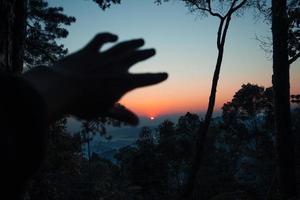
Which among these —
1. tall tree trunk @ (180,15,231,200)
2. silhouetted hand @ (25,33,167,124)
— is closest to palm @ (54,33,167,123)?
silhouetted hand @ (25,33,167,124)

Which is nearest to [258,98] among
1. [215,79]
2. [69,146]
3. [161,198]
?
[161,198]

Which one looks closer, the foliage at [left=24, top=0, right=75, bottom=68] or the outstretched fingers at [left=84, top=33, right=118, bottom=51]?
the outstretched fingers at [left=84, top=33, right=118, bottom=51]

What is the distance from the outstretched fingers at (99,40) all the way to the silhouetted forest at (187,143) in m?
0.21

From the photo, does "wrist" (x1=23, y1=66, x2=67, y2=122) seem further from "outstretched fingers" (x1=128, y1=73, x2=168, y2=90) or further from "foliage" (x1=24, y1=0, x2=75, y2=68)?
"foliage" (x1=24, y1=0, x2=75, y2=68)

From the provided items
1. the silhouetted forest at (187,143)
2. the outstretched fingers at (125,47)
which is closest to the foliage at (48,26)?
the silhouetted forest at (187,143)

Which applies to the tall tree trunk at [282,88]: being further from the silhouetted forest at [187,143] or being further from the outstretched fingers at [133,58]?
the outstretched fingers at [133,58]

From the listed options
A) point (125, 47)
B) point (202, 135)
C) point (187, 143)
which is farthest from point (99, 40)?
point (187, 143)

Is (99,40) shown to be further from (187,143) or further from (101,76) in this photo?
(187,143)

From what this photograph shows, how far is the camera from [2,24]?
1.38 metres

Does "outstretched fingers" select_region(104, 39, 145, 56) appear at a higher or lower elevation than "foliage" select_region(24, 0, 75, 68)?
lower

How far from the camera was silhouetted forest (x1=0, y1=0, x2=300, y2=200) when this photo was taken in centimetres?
1105

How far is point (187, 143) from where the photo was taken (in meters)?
57.2

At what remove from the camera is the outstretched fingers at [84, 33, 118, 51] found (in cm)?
80

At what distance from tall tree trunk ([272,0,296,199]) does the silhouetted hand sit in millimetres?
11745
